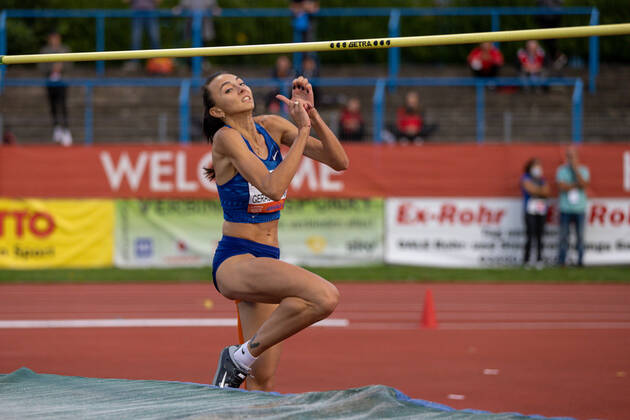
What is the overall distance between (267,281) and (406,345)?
3864mm

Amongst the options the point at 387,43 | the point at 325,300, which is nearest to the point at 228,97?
the point at 387,43

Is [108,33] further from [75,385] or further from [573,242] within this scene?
[75,385]

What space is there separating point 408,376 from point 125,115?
535 inches

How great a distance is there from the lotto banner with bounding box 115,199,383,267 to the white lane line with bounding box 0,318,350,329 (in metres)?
5.01

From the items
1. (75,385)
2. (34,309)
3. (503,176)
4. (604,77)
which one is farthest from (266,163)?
(604,77)

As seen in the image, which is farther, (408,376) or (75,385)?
(408,376)

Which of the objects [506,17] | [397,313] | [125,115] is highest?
[506,17]

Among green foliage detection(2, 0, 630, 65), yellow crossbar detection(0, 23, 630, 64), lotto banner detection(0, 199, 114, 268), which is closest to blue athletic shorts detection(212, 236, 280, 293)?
yellow crossbar detection(0, 23, 630, 64)

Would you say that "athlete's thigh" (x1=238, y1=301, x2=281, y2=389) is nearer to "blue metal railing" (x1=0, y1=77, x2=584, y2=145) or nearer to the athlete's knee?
the athlete's knee

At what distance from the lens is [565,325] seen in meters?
10.1

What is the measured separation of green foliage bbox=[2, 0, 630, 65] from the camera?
22.1 metres


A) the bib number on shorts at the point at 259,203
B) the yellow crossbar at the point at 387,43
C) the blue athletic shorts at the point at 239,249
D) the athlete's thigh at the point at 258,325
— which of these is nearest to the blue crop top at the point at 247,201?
the bib number on shorts at the point at 259,203

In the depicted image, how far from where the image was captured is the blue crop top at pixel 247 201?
215 inches

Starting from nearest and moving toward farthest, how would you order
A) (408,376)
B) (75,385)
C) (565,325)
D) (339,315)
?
(75,385) < (408,376) < (565,325) < (339,315)
